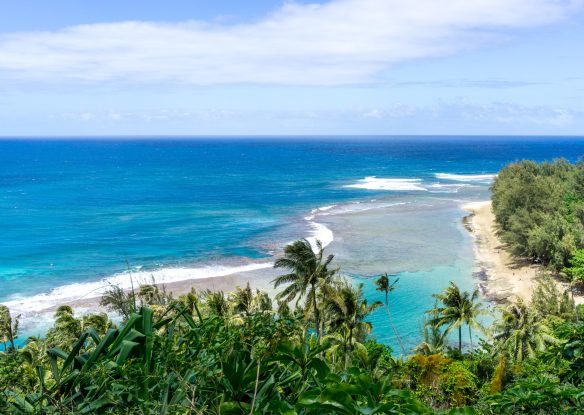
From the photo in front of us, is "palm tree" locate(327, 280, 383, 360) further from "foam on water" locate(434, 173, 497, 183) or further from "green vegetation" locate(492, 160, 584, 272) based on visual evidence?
"foam on water" locate(434, 173, 497, 183)

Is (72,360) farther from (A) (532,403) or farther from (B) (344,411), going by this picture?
(A) (532,403)

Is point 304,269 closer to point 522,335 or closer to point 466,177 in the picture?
point 522,335

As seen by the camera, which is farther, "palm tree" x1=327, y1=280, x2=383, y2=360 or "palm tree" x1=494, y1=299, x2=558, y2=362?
"palm tree" x1=327, y1=280, x2=383, y2=360

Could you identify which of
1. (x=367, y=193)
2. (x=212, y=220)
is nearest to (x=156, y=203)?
(x=212, y=220)

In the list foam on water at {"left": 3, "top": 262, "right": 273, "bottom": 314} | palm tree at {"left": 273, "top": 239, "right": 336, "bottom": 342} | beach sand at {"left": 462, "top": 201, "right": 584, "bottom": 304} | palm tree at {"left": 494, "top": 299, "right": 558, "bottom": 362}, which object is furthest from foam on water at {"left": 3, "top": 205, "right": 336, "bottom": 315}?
palm tree at {"left": 494, "top": 299, "right": 558, "bottom": 362}

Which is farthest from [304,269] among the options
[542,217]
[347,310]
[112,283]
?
[542,217]
